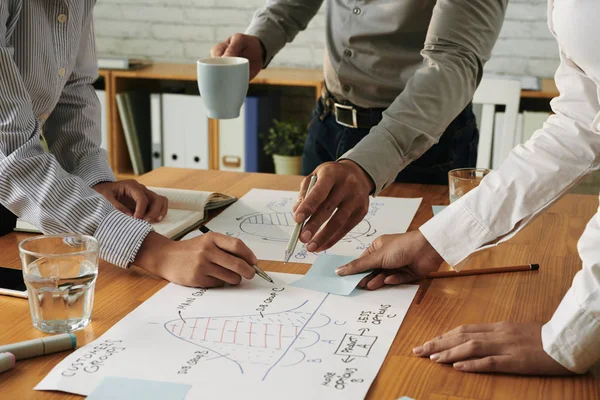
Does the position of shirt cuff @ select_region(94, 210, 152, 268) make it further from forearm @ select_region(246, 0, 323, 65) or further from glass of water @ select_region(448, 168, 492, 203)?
forearm @ select_region(246, 0, 323, 65)

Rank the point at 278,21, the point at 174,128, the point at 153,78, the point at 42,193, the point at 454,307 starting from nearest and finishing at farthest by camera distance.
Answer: the point at 454,307 → the point at 42,193 → the point at 278,21 → the point at 174,128 → the point at 153,78

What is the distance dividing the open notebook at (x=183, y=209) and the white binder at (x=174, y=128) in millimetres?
1820

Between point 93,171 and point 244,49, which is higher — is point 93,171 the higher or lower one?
the lower one

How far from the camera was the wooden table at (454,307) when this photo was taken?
86 cm

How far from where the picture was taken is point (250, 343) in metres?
0.94

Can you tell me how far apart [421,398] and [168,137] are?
2762mm

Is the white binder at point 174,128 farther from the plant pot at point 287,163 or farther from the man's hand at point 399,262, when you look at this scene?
the man's hand at point 399,262

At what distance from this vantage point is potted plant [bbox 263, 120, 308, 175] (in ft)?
11.0

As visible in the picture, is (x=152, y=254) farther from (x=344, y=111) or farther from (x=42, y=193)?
(x=344, y=111)

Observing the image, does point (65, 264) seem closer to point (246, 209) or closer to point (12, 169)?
point (12, 169)

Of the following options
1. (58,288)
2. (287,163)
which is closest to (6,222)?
(58,288)

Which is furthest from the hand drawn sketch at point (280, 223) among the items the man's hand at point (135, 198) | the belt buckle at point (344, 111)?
the belt buckle at point (344, 111)

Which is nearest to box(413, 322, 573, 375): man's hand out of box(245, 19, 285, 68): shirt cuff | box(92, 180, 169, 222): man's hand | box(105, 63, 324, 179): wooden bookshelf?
box(92, 180, 169, 222): man's hand

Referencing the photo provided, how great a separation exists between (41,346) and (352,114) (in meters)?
1.13
